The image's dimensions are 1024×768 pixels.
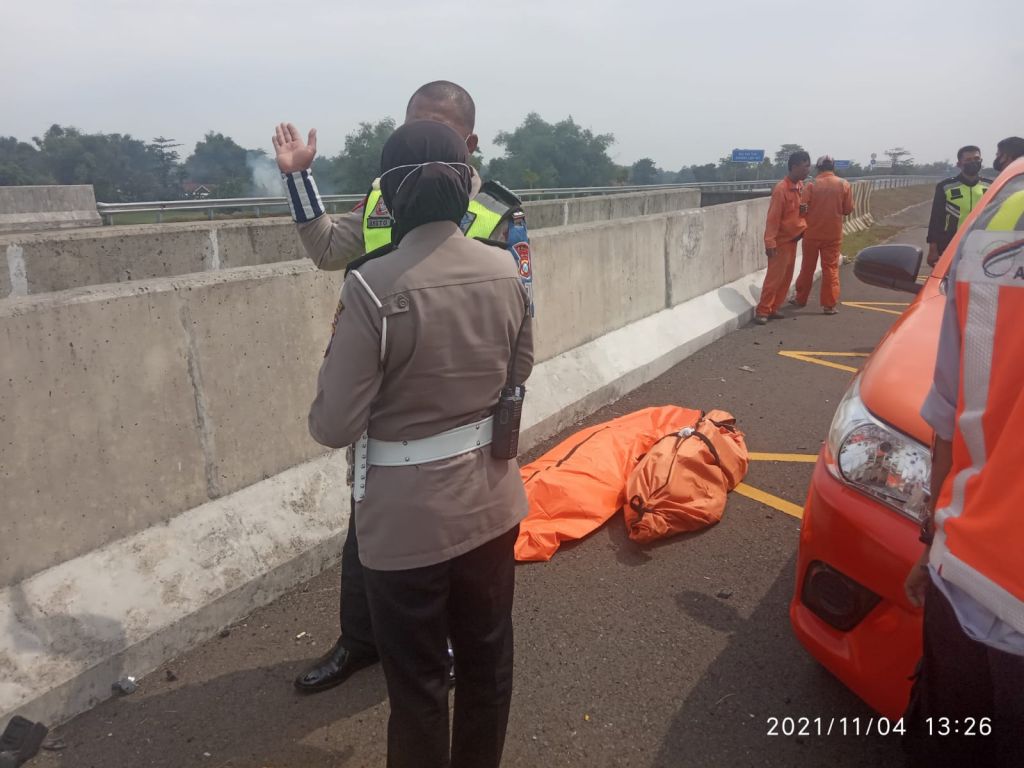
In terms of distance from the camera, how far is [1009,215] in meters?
1.42

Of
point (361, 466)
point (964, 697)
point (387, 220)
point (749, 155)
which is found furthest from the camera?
point (749, 155)

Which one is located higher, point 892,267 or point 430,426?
point 892,267

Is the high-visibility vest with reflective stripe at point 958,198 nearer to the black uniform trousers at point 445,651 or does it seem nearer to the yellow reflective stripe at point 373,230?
the yellow reflective stripe at point 373,230

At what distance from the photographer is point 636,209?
2248 cm

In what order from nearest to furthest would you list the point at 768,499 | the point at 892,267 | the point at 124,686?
the point at 124,686 → the point at 892,267 → the point at 768,499

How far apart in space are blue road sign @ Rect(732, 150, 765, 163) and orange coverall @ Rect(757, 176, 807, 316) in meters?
62.4

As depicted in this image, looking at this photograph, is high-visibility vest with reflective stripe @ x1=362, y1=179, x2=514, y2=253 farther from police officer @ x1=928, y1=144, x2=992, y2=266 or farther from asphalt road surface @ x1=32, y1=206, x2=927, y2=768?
police officer @ x1=928, y1=144, x2=992, y2=266

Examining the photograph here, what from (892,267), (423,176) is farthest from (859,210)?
(423,176)

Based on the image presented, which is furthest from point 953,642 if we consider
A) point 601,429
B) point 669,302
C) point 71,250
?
point 71,250

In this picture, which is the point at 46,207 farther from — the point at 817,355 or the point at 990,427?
the point at 990,427

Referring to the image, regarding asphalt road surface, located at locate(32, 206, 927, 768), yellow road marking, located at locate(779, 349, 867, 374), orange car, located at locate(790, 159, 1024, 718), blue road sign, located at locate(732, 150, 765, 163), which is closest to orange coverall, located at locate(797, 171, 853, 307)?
yellow road marking, located at locate(779, 349, 867, 374)

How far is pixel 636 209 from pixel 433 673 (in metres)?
21.6

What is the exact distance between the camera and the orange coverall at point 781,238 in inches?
387

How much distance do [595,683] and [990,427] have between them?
81.5 inches
